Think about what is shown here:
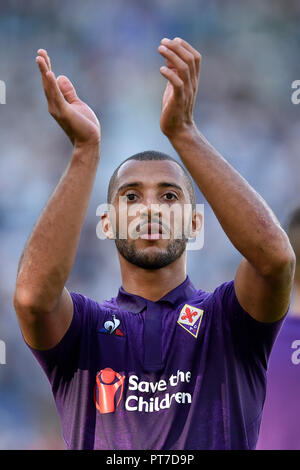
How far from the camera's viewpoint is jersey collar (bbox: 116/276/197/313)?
2.54 m

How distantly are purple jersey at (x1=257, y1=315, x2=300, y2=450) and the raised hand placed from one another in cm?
165

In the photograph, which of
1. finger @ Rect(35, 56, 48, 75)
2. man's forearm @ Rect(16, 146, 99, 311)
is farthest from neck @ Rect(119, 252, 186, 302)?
finger @ Rect(35, 56, 48, 75)

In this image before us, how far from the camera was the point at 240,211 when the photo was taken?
81.5 inches

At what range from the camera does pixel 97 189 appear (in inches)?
253

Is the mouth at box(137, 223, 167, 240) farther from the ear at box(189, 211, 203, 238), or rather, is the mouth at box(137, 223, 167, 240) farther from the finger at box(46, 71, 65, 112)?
the finger at box(46, 71, 65, 112)

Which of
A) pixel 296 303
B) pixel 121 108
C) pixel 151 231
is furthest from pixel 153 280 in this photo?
pixel 121 108

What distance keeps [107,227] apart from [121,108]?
4.19m

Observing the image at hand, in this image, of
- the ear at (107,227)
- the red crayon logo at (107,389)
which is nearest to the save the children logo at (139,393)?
the red crayon logo at (107,389)

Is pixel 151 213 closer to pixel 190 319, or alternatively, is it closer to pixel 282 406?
pixel 190 319

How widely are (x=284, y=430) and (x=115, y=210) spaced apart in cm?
152

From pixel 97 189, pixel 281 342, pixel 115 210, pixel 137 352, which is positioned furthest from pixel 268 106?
pixel 137 352

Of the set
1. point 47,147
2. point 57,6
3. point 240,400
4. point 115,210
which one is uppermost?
point 57,6
